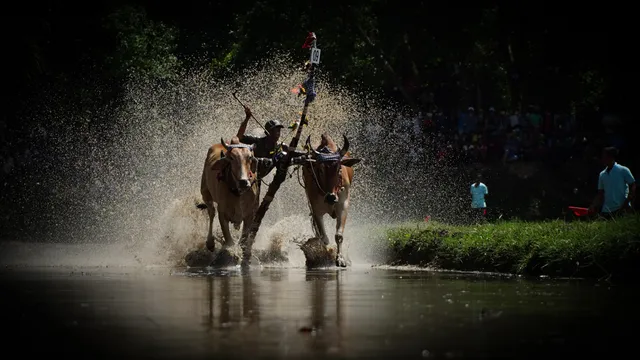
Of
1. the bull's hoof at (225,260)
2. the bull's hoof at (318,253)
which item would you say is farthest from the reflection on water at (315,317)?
the bull's hoof at (318,253)

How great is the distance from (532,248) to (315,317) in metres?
7.27

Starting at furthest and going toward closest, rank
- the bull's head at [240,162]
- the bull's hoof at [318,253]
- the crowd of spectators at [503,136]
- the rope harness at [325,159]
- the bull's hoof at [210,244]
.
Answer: the crowd of spectators at [503,136]
the bull's hoof at [210,244]
the rope harness at [325,159]
the bull's hoof at [318,253]
the bull's head at [240,162]

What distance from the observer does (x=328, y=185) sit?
2058cm

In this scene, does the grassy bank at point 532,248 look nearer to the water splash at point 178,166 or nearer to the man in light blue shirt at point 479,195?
the water splash at point 178,166

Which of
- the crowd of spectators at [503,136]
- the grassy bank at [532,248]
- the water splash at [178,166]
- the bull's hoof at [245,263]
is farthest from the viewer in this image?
the crowd of spectators at [503,136]

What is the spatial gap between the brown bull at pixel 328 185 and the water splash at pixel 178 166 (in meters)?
0.68

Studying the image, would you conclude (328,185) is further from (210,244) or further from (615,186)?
(615,186)

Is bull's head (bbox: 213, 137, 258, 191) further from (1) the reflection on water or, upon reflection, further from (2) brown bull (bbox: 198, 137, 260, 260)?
(1) the reflection on water

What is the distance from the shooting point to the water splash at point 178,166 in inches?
923

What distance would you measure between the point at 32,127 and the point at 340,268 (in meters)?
17.3

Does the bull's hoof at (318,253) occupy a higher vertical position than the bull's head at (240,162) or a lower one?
lower

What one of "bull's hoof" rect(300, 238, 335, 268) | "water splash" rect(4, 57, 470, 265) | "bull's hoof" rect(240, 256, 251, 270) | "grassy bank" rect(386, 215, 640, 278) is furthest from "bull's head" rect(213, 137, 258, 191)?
"grassy bank" rect(386, 215, 640, 278)

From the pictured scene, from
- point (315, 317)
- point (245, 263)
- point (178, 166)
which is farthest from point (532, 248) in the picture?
point (178, 166)

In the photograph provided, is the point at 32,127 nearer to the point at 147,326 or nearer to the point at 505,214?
the point at 505,214
